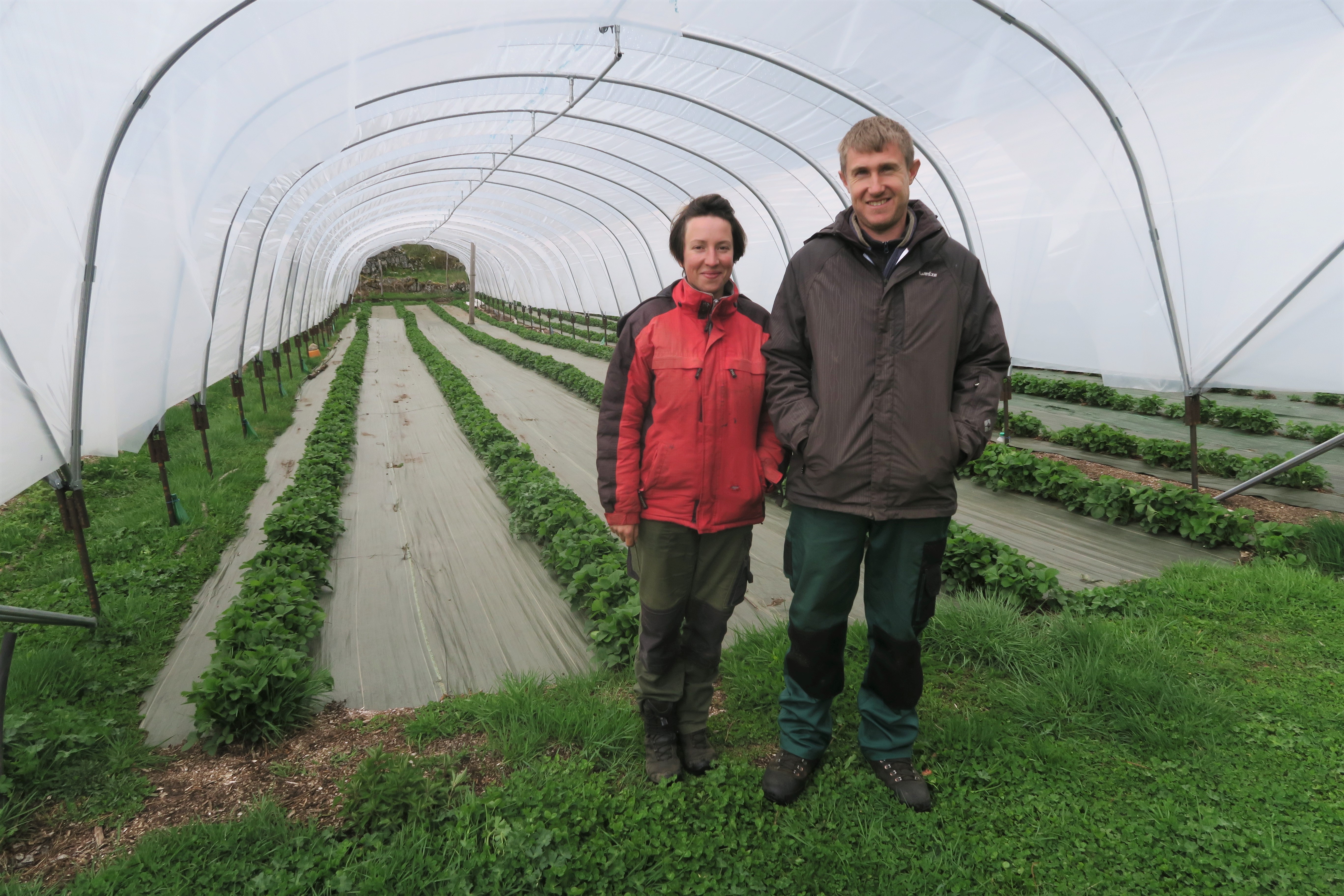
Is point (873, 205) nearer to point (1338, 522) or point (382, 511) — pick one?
point (1338, 522)

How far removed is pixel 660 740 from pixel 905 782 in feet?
3.15

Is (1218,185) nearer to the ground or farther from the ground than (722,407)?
farther from the ground

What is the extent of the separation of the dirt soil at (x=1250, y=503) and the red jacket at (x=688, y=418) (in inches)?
185

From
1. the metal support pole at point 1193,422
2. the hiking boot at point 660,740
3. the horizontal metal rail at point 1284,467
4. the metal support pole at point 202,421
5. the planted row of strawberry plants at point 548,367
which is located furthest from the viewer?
the planted row of strawberry plants at point 548,367

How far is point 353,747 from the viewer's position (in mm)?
3117

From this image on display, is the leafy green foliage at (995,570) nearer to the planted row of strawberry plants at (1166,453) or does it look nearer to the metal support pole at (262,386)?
the planted row of strawberry plants at (1166,453)

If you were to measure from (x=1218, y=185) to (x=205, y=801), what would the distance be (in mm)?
7387

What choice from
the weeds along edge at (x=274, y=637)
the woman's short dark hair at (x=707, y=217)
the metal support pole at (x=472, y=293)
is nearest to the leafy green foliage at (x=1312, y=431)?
the woman's short dark hair at (x=707, y=217)

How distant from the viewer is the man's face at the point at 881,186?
2.25 metres

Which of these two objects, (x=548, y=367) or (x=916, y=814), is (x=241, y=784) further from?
(x=548, y=367)

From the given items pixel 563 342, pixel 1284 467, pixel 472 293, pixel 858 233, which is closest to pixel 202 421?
pixel 858 233

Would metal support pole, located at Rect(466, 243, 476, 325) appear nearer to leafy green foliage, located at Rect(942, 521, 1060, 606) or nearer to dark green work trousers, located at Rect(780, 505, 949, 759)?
leafy green foliage, located at Rect(942, 521, 1060, 606)

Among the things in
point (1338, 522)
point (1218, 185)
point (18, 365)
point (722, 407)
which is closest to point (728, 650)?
point (722, 407)

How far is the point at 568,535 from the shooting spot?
5023mm
